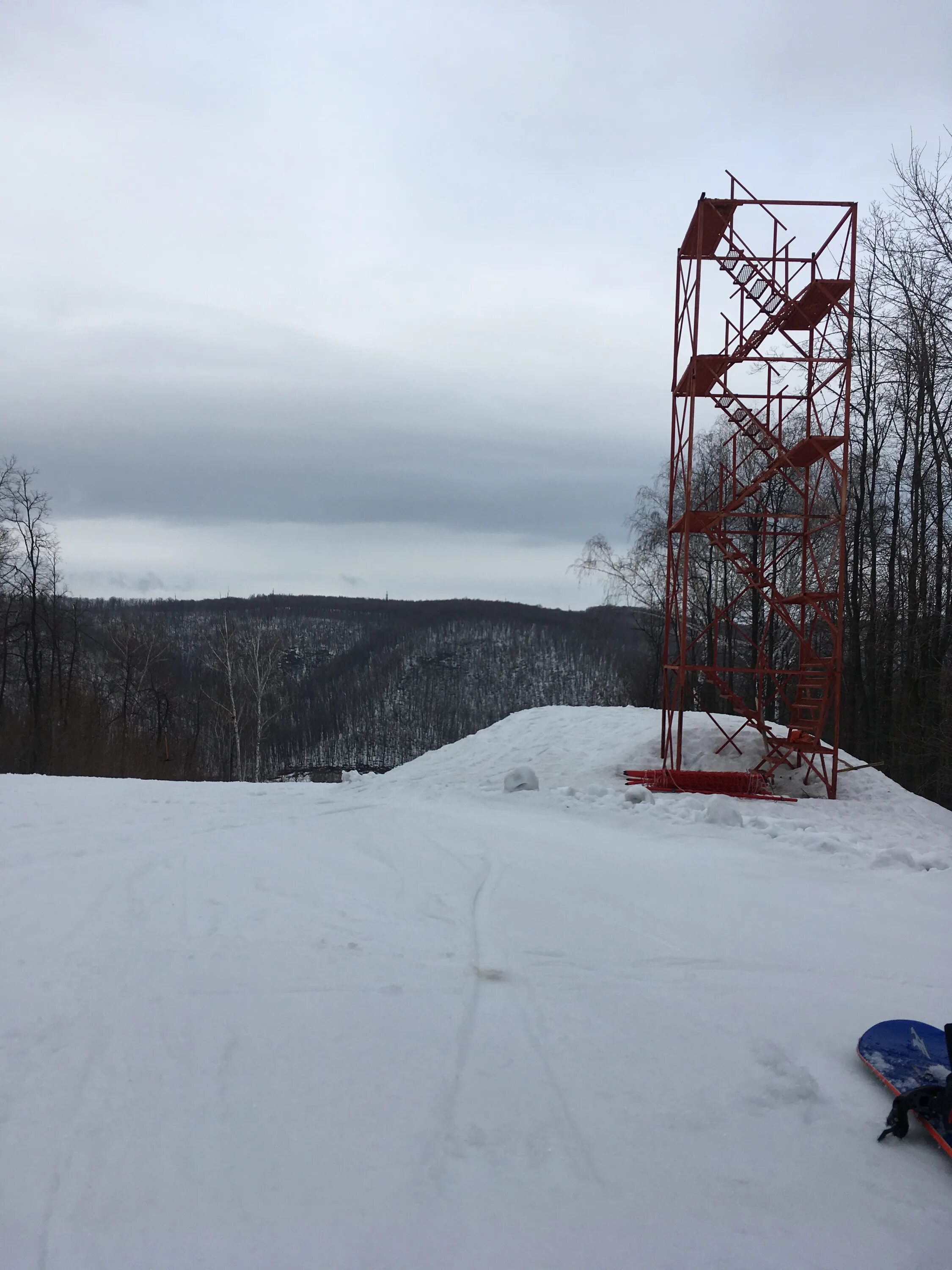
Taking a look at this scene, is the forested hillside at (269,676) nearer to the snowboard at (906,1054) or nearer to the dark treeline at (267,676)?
the dark treeline at (267,676)

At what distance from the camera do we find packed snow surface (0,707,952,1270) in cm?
262

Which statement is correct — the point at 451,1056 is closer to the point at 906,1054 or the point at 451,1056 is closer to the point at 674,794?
the point at 906,1054

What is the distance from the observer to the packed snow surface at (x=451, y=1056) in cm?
262

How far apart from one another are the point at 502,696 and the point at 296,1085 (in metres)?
78.9

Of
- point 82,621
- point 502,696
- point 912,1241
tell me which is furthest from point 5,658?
point 502,696

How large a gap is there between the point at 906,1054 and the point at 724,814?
5.62m

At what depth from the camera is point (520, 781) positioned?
37.3 ft

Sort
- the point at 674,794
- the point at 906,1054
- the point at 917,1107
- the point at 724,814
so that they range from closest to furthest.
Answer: the point at 917,1107 → the point at 906,1054 → the point at 724,814 → the point at 674,794

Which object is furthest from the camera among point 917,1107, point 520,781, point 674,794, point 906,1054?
point 520,781

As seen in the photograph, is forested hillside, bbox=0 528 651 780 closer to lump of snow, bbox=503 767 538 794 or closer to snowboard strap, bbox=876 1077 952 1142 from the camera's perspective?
lump of snow, bbox=503 767 538 794

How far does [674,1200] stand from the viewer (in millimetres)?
2746

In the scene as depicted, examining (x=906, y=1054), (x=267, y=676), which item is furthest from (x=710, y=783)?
(x=267, y=676)

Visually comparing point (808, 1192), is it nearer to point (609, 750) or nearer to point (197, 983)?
point (197, 983)

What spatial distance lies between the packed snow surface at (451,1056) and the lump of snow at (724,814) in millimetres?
1623
